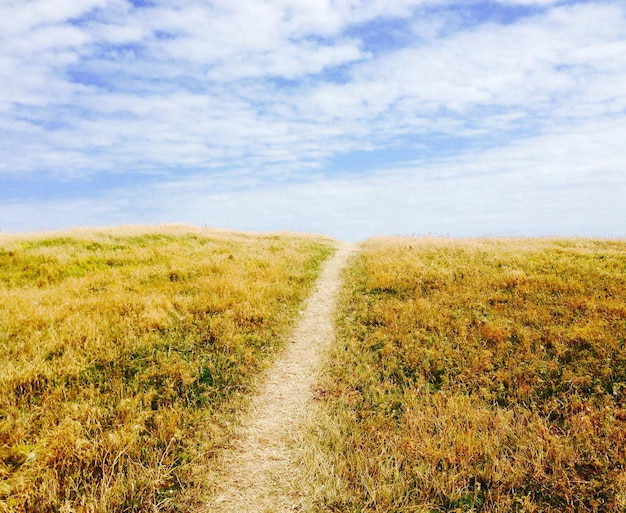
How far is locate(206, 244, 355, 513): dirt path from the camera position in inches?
208

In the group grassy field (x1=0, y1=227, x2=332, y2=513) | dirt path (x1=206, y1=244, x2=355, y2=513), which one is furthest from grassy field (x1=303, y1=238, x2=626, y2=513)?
grassy field (x1=0, y1=227, x2=332, y2=513)

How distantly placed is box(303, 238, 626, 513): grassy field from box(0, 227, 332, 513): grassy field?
6.78ft

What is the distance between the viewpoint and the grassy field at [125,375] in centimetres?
526

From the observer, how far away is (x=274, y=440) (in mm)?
6594

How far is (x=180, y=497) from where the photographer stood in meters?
5.21

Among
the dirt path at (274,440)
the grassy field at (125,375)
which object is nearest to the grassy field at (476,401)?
the dirt path at (274,440)

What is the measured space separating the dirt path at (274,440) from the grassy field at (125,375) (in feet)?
1.28

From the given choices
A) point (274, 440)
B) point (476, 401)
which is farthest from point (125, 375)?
point (476, 401)

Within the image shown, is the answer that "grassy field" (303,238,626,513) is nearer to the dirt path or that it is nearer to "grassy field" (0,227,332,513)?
the dirt path

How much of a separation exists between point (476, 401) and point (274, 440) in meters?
4.16

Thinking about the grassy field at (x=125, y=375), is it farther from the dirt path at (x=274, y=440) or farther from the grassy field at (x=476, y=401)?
the grassy field at (x=476, y=401)

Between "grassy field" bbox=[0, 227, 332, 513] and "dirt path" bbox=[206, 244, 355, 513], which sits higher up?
"grassy field" bbox=[0, 227, 332, 513]

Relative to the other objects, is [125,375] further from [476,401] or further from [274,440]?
[476,401]

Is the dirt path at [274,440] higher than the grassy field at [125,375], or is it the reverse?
the grassy field at [125,375]
